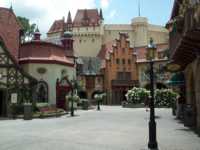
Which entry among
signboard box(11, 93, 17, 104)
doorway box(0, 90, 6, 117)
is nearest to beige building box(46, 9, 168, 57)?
doorway box(0, 90, 6, 117)

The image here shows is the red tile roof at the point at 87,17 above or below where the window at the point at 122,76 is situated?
above

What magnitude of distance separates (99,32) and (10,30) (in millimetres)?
51410

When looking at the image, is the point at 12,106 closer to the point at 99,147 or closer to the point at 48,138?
the point at 48,138

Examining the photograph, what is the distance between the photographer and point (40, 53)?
4269 cm

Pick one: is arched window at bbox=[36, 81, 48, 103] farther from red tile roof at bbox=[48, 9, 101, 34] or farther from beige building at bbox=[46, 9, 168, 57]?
red tile roof at bbox=[48, 9, 101, 34]

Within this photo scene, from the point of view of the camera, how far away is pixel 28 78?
32.2m

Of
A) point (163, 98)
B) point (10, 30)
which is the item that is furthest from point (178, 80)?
point (163, 98)

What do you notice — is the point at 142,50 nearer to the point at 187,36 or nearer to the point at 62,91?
the point at 62,91

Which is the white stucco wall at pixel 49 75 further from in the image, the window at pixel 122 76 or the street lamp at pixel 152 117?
the street lamp at pixel 152 117

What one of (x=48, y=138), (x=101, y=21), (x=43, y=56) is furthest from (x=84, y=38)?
(x=48, y=138)

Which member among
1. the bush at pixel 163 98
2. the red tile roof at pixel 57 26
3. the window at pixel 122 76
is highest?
the red tile roof at pixel 57 26

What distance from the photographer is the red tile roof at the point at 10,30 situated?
36938 mm

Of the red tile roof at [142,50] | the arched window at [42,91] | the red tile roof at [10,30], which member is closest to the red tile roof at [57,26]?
the red tile roof at [142,50]

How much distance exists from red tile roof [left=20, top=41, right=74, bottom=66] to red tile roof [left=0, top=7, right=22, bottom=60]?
2993 millimetres
